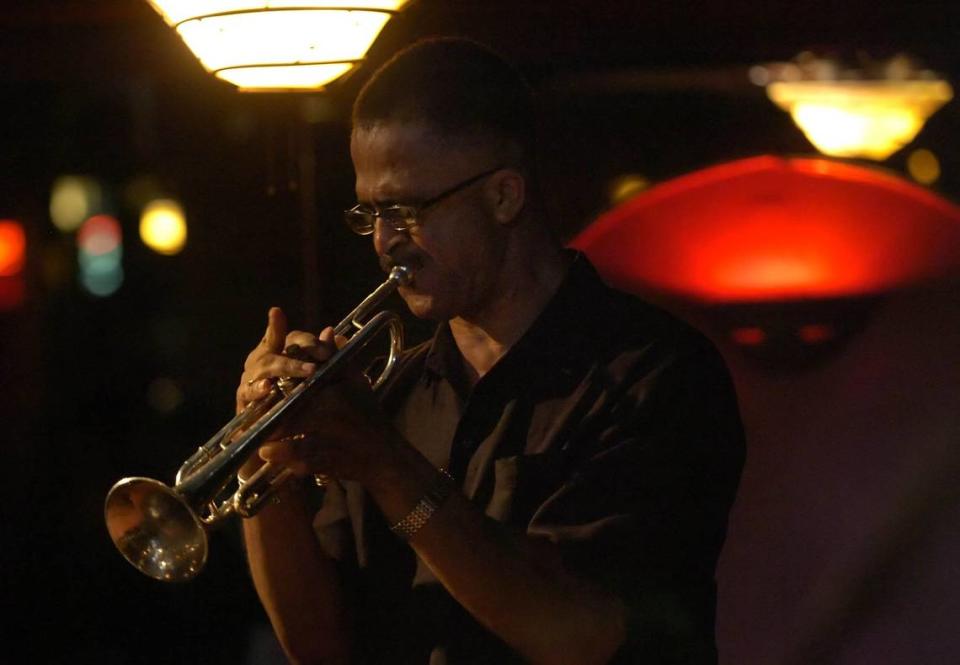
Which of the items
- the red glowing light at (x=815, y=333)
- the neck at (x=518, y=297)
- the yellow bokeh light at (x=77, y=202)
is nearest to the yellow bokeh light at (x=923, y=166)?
the red glowing light at (x=815, y=333)

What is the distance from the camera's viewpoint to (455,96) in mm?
2646

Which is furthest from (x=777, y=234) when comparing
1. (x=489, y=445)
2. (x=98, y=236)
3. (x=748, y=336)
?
(x=98, y=236)

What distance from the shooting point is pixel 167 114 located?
43.4 feet

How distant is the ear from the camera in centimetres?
266

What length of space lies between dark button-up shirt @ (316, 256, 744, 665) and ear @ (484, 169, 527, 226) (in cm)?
18

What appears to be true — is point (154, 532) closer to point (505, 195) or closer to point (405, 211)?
point (405, 211)

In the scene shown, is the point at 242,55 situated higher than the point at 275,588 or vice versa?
the point at 242,55

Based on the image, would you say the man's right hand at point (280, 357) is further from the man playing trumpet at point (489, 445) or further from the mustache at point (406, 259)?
the mustache at point (406, 259)

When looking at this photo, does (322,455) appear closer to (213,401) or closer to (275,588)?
(275,588)

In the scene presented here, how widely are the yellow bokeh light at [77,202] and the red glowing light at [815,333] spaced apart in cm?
1335

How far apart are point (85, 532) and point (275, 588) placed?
7610 mm

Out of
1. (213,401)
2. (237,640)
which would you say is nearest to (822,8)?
(237,640)

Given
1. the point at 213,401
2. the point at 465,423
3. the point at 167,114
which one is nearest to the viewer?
the point at 465,423

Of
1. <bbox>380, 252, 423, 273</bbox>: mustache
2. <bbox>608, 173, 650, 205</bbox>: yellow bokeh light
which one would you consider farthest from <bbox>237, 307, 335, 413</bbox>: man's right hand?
<bbox>608, 173, 650, 205</bbox>: yellow bokeh light
